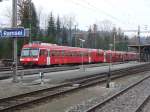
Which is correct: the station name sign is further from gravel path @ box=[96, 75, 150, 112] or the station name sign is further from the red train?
the red train

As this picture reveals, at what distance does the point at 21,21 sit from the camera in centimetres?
8300

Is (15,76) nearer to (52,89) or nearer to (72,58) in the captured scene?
(52,89)

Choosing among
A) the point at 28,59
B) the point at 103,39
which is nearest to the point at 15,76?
the point at 28,59

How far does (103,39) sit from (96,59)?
72390 millimetres

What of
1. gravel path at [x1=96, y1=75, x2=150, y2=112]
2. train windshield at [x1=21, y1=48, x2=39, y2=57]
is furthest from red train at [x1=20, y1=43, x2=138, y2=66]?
gravel path at [x1=96, y1=75, x2=150, y2=112]

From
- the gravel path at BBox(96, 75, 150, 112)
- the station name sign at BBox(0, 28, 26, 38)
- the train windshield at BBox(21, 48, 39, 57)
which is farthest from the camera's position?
the train windshield at BBox(21, 48, 39, 57)

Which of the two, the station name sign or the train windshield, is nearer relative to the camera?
the station name sign

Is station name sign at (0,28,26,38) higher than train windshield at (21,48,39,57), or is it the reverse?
station name sign at (0,28,26,38)

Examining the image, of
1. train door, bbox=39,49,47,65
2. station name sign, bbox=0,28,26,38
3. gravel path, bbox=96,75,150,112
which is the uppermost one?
station name sign, bbox=0,28,26,38

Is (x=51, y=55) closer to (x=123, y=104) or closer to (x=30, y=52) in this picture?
(x=30, y=52)

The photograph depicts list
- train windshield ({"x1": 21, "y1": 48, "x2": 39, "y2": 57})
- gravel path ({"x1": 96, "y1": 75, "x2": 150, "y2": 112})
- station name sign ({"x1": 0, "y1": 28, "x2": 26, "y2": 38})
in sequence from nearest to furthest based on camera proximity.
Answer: gravel path ({"x1": 96, "y1": 75, "x2": 150, "y2": 112})
station name sign ({"x1": 0, "y1": 28, "x2": 26, "y2": 38})
train windshield ({"x1": 21, "y1": 48, "x2": 39, "y2": 57})

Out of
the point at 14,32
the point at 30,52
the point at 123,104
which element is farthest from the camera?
the point at 30,52

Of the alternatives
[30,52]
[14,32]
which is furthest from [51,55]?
[14,32]

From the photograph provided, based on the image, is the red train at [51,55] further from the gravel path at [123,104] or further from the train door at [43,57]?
the gravel path at [123,104]
